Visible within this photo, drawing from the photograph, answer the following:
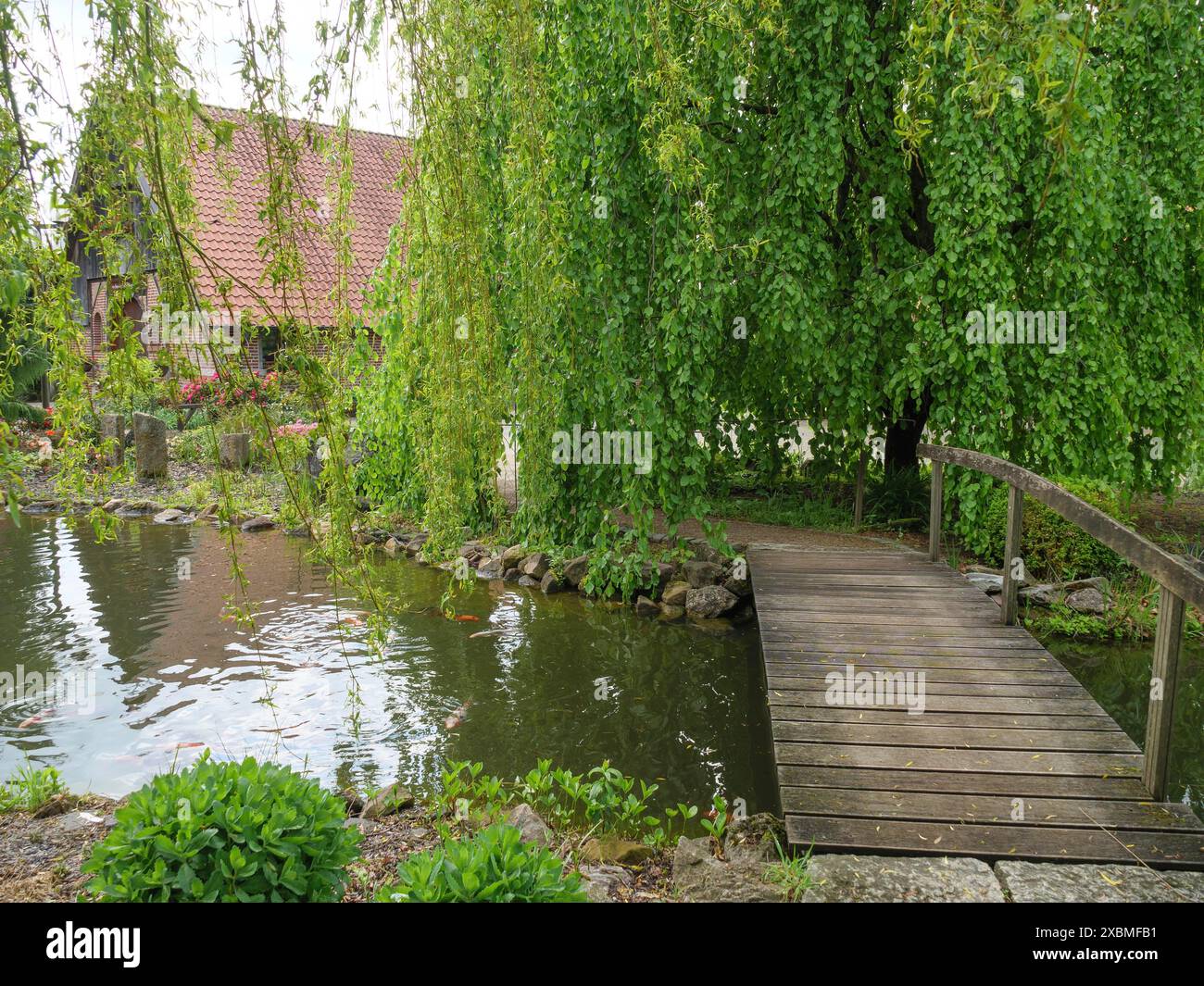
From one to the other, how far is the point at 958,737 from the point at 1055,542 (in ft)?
14.6

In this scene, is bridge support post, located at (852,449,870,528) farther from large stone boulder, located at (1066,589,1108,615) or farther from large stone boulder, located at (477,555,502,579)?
large stone boulder, located at (477,555,502,579)

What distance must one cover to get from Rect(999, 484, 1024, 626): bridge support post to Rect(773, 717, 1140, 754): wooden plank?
1391 mm

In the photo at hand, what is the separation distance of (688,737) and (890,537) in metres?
4.44

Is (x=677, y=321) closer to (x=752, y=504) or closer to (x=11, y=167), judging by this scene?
(x=752, y=504)

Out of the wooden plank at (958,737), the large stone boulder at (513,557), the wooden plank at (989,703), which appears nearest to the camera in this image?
the wooden plank at (958,737)

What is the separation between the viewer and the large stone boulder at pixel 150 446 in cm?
1312

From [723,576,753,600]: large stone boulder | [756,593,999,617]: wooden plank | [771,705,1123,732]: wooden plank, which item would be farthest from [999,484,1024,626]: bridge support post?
[723,576,753,600]: large stone boulder

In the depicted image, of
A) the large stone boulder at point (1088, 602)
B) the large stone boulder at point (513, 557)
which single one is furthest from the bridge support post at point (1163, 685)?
the large stone boulder at point (513, 557)

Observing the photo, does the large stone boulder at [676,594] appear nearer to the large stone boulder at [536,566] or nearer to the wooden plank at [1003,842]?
the large stone boulder at [536,566]

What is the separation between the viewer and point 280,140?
286cm

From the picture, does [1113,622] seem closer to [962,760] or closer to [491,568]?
[962,760]

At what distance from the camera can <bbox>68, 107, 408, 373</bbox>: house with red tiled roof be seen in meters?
2.96

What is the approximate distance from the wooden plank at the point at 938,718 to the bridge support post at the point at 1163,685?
0.67 metres

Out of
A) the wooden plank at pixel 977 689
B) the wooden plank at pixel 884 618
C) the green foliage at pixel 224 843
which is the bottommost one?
the wooden plank at pixel 977 689
